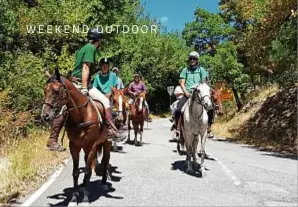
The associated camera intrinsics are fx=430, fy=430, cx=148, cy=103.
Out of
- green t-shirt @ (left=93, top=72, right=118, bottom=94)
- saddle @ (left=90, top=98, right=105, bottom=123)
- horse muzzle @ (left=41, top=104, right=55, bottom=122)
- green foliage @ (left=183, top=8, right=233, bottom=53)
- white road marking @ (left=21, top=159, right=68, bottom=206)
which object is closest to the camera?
horse muzzle @ (left=41, top=104, right=55, bottom=122)

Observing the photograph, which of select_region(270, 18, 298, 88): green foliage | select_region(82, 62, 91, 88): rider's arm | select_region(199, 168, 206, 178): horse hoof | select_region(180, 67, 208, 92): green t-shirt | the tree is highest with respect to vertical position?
the tree

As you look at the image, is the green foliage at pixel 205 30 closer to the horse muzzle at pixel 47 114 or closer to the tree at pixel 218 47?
the tree at pixel 218 47

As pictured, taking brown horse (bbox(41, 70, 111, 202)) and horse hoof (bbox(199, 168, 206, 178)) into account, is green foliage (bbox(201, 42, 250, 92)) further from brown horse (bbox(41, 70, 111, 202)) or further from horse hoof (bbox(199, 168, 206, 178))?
brown horse (bbox(41, 70, 111, 202))

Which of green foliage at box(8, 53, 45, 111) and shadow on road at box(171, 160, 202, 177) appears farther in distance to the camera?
green foliage at box(8, 53, 45, 111)

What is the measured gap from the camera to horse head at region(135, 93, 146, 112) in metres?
17.3

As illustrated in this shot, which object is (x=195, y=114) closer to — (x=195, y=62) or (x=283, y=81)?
(x=195, y=62)

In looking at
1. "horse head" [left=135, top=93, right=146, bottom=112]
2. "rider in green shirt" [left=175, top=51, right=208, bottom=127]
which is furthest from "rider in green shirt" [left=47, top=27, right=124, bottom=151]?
"horse head" [left=135, top=93, right=146, bottom=112]

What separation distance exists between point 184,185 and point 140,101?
8.55 metres

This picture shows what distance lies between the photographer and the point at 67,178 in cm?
980

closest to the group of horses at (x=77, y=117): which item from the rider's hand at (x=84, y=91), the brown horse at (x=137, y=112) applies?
the rider's hand at (x=84, y=91)

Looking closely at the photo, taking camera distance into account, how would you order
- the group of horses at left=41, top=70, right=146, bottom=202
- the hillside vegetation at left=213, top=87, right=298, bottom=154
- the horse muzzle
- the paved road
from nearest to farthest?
the horse muzzle → the group of horses at left=41, top=70, right=146, bottom=202 → the paved road → the hillside vegetation at left=213, top=87, right=298, bottom=154

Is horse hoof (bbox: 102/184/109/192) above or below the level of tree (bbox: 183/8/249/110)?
below

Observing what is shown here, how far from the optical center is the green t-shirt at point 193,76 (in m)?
11.3

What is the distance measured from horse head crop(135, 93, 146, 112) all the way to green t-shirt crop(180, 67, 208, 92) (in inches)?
234
